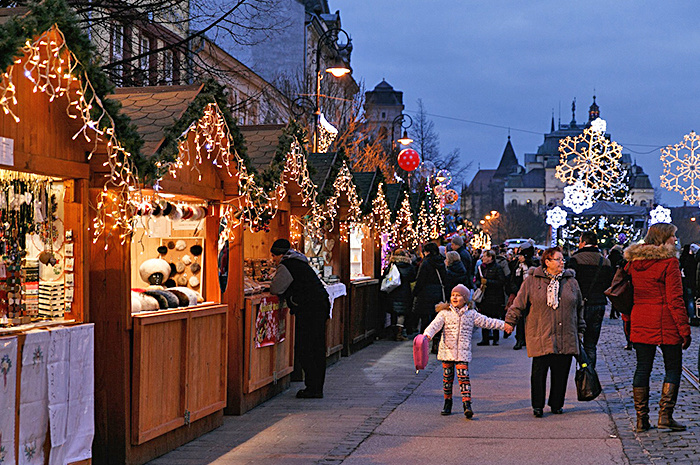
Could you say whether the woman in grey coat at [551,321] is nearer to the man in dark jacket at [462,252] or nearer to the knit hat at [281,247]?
the knit hat at [281,247]

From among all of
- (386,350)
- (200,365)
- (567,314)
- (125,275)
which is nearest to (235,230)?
(200,365)

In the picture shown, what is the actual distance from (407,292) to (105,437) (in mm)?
11648

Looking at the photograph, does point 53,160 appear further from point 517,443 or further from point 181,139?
point 517,443

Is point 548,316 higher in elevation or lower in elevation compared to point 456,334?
higher

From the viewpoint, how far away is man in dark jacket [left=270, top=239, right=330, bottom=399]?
11.7m

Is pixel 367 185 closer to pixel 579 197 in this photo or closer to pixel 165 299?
pixel 165 299

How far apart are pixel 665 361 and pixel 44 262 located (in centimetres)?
562

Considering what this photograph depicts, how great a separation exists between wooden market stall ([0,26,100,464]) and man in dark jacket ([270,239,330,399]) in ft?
14.0

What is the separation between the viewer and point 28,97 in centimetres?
677

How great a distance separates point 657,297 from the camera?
912cm

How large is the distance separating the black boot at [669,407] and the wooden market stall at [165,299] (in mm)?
4199

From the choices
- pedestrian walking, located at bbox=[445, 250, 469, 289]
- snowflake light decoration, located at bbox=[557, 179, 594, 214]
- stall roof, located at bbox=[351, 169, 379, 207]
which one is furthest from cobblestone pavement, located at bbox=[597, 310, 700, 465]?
snowflake light decoration, located at bbox=[557, 179, 594, 214]

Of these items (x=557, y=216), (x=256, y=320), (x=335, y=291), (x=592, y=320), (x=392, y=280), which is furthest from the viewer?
(x=557, y=216)

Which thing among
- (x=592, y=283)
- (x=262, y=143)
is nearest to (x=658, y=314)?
(x=592, y=283)
